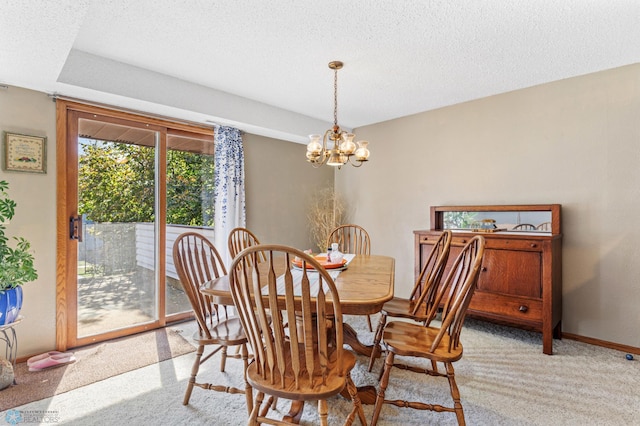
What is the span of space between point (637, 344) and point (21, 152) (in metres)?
5.06

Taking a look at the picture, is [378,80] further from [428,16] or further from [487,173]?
[487,173]

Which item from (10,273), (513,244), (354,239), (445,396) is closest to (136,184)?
(10,273)

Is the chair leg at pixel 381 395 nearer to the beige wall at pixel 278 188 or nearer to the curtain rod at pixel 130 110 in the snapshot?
the beige wall at pixel 278 188

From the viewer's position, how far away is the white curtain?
11.7 ft

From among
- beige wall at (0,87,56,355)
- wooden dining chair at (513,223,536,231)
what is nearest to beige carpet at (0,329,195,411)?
beige wall at (0,87,56,355)

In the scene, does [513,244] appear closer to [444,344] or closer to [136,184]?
[444,344]

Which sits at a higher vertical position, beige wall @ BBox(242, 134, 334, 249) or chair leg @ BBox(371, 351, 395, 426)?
beige wall @ BBox(242, 134, 334, 249)

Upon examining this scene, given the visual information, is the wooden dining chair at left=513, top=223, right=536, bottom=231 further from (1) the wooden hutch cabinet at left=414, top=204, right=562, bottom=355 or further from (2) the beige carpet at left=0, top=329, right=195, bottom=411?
(2) the beige carpet at left=0, top=329, right=195, bottom=411

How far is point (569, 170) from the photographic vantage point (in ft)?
9.74

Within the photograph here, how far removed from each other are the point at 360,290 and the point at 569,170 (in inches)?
101

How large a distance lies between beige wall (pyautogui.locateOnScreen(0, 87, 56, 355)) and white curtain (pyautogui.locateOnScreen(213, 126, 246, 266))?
1391 mm

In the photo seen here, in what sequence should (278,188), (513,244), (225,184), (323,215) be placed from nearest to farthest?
(513,244) → (225,184) → (278,188) → (323,215)

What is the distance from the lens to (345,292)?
5.27ft

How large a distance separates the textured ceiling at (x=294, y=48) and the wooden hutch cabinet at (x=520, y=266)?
129 centimetres
